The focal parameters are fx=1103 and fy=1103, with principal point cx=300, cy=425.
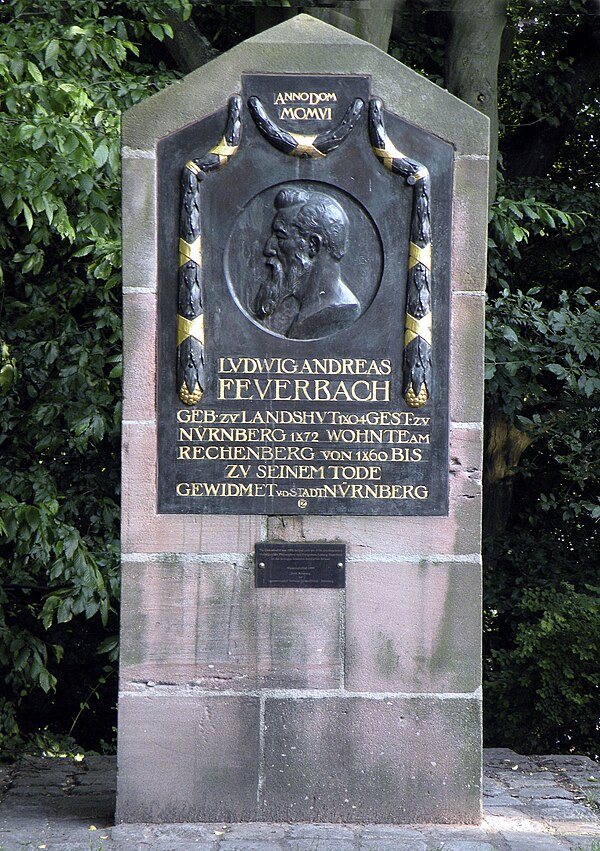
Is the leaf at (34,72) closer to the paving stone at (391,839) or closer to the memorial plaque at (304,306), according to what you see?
the memorial plaque at (304,306)

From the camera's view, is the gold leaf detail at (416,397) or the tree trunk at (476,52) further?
the tree trunk at (476,52)

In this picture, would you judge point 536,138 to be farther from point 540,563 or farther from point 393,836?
point 393,836

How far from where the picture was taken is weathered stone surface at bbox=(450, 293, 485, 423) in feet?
14.4

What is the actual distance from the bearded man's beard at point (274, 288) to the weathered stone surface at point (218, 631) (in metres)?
1.03

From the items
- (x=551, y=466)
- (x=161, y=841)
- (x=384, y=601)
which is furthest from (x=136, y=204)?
(x=551, y=466)

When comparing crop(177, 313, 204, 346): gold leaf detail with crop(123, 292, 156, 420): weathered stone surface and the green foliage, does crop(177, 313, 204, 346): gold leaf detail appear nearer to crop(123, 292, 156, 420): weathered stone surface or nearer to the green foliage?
crop(123, 292, 156, 420): weathered stone surface

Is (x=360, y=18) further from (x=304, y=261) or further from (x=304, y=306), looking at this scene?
(x=304, y=306)

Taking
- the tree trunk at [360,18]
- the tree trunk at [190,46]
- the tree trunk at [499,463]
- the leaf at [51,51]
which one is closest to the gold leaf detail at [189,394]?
the leaf at [51,51]

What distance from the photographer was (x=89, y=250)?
5.58 meters

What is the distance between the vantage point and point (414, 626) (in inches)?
173

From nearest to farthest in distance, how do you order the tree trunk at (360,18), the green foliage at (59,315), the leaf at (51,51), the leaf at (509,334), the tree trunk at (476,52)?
the green foliage at (59,315), the leaf at (51,51), the tree trunk at (360,18), the leaf at (509,334), the tree trunk at (476,52)

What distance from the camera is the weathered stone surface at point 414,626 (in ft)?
14.4

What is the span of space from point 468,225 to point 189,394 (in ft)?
4.24

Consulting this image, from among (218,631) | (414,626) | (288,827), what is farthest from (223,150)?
(288,827)
